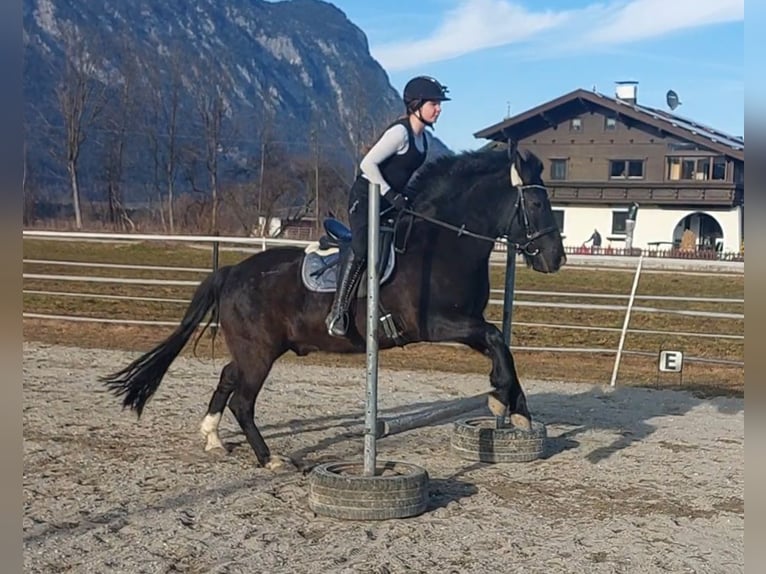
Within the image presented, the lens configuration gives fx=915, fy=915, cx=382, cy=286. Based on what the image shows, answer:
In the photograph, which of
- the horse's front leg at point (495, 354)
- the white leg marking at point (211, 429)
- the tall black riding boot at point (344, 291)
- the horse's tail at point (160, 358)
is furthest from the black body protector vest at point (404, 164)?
the white leg marking at point (211, 429)

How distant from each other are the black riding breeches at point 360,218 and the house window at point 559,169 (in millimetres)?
41528

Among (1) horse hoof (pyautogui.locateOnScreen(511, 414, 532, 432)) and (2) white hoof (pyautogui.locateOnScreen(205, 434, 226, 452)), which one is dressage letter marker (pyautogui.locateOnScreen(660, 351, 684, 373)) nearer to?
(1) horse hoof (pyautogui.locateOnScreen(511, 414, 532, 432))

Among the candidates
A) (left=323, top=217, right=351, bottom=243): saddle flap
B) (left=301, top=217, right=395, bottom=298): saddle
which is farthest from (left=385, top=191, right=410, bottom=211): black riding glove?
Answer: (left=323, top=217, right=351, bottom=243): saddle flap

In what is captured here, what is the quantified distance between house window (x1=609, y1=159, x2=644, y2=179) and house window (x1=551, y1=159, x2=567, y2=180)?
2.28 meters

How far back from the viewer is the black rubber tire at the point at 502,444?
6.67 metres

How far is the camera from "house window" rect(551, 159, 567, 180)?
152 ft

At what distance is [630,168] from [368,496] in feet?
140

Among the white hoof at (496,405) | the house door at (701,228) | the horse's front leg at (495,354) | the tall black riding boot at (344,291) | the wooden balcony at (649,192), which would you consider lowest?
the white hoof at (496,405)

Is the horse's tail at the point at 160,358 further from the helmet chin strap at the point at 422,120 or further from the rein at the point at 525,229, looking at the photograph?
the helmet chin strap at the point at 422,120

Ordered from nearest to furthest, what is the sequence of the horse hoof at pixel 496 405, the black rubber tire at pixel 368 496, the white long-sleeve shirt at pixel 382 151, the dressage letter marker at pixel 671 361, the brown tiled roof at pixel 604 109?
the black rubber tire at pixel 368 496, the white long-sleeve shirt at pixel 382 151, the horse hoof at pixel 496 405, the dressage letter marker at pixel 671 361, the brown tiled roof at pixel 604 109

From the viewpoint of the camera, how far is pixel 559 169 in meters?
46.7

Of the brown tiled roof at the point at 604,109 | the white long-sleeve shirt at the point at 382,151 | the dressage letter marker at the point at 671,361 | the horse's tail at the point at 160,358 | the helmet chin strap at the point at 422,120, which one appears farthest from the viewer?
the brown tiled roof at the point at 604,109

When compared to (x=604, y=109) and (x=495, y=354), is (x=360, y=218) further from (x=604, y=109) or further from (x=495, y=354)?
(x=604, y=109)

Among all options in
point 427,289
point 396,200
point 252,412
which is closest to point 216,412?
point 252,412
